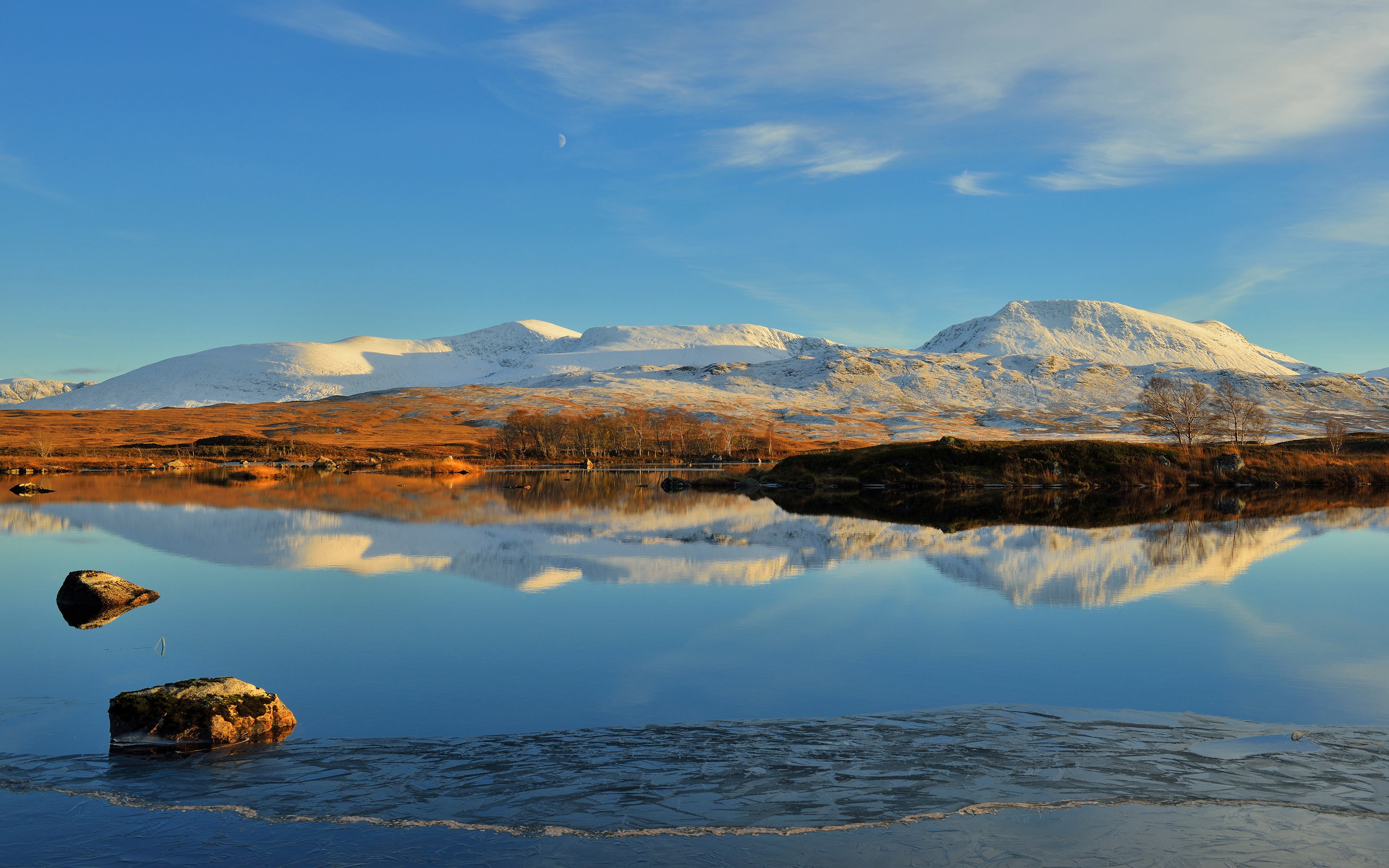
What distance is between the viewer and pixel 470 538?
30516mm

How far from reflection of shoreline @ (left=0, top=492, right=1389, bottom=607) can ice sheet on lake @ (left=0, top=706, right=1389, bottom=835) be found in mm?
9269

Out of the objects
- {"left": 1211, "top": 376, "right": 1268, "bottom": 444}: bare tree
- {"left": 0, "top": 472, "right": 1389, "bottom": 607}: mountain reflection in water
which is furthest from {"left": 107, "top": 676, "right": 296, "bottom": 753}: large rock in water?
{"left": 1211, "top": 376, "right": 1268, "bottom": 444}: bare tree

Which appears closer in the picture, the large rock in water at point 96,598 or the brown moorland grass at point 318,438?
the large rock in water at point 96,598

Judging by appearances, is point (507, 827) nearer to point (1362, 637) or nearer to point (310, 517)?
point (1362, 637)

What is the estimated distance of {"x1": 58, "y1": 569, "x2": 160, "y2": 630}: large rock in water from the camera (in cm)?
1697

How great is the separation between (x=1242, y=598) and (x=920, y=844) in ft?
49.9

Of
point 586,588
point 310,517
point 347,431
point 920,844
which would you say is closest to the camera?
point 920,844

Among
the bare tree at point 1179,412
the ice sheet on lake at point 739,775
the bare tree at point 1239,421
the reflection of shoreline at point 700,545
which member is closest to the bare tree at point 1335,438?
the bare tree at point 1239,421

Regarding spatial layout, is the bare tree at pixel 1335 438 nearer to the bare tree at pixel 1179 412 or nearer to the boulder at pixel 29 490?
the bare tree at pixel 1179 412

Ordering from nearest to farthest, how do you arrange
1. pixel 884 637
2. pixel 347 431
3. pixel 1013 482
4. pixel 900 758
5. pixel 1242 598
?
pixel 900 758
pixel 884 637
pixel 1242 598
pixel 1013 482
pixel 347 431

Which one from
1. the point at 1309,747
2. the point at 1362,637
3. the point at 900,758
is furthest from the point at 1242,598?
the point at 900,758

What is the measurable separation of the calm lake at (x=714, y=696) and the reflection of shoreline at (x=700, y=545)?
11.3 inches

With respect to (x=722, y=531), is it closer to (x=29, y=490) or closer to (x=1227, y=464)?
(x=1227, y=464)

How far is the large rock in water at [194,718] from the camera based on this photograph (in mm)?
9570
